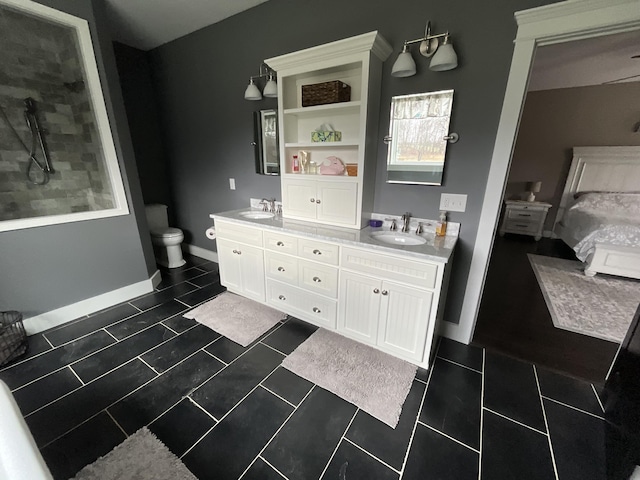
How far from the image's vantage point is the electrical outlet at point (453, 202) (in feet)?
6.05

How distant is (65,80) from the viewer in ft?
7.23

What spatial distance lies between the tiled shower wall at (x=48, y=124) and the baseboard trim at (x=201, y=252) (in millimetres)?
1332

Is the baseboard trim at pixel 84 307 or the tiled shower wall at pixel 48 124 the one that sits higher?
the tiled shower wall at pixel 48 124

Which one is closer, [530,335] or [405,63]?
[405,63]

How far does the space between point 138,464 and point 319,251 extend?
1471 mm

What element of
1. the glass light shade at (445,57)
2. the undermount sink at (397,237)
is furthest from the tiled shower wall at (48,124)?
the glass light shade at (445,57)

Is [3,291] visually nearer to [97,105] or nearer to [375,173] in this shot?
[97,105]

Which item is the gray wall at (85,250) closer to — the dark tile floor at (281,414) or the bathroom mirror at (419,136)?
the dark tile floor at (281,414)

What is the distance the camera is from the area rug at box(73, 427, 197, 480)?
3.74ft

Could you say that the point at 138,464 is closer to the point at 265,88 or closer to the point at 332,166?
the point at 332,166

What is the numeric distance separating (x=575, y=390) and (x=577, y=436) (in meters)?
0.39

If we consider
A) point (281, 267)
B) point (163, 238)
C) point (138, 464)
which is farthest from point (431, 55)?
point (163, 238)

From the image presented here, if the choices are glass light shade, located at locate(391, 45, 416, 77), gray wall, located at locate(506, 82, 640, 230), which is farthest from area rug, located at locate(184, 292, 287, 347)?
gray wall, located at locate(506, 82, 640, 230)

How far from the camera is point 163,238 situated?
317cm
